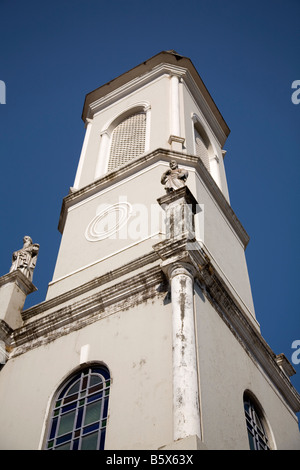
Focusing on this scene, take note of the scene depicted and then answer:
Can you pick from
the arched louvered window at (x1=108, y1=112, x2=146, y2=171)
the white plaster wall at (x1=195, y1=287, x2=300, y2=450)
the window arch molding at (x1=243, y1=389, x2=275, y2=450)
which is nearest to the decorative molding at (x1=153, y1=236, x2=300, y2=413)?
the white plaster wall at (x1=195, y1=287, x2=300, y2=450)

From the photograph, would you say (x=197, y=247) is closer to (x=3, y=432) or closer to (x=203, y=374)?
(x=203, y=374)

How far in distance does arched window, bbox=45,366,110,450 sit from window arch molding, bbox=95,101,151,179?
8.28 meters

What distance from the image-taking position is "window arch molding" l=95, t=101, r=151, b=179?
1853 cm

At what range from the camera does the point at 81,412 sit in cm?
1031

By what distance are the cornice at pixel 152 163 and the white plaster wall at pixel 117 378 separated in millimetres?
6037

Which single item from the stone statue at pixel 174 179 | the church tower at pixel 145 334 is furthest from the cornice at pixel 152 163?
the stone statue at pixel 174 179

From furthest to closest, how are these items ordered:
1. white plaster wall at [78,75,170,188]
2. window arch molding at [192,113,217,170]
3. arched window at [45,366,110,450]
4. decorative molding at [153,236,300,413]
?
window arch molding at [192,113,217,170] → white plaster wall at [78,75,170,188] → decorative molding at [153,236,300,413] → arched window at [45,366,110,450]

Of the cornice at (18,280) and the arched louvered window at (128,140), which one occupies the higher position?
the arched louvered window at (128,140)

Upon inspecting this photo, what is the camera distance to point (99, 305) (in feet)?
39.2

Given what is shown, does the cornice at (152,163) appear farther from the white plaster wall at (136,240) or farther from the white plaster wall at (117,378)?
the white plaster wall at (117,378)

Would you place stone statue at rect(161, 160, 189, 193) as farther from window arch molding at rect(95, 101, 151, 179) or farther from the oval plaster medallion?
window arch molding at rect(95, 101, 151, 179)

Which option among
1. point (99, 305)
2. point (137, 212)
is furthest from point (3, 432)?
point (137, 212)

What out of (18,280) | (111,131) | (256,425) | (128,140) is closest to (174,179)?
(18,280)

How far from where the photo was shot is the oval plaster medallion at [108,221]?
14909 mm
